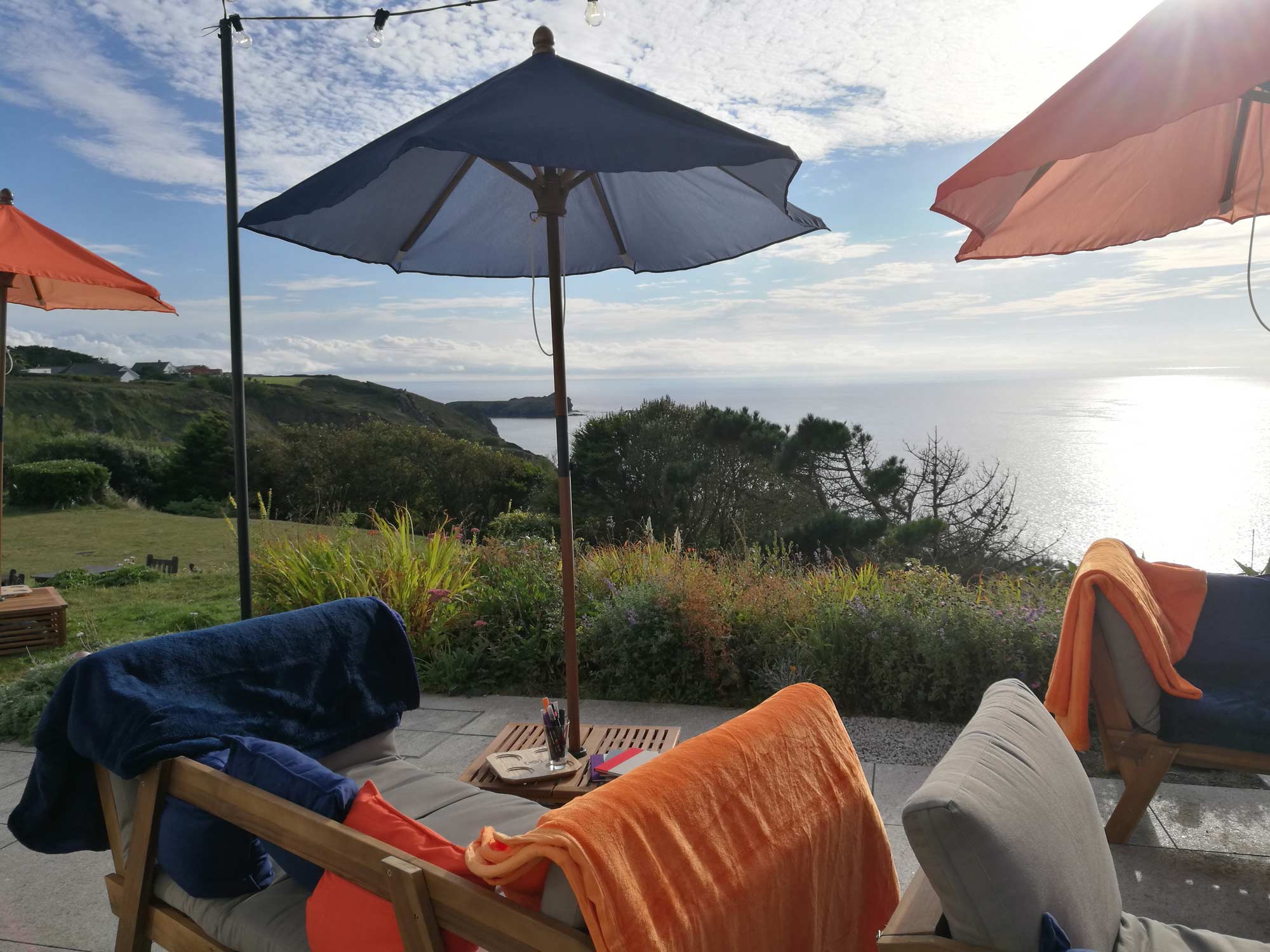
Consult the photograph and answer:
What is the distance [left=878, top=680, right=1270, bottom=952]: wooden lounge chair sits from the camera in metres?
1.25

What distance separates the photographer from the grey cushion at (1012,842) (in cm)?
125

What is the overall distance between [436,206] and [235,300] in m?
1.36

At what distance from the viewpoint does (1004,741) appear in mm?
1568

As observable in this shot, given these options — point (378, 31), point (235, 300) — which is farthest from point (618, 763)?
point (378, 31)

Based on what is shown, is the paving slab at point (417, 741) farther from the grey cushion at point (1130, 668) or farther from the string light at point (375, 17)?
the string light at point (375, 17)

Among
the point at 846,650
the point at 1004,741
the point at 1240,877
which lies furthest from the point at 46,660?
the point at 1240,877

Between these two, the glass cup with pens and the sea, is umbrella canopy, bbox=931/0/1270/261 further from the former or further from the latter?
the sea

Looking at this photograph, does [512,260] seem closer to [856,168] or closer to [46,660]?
[46,660]

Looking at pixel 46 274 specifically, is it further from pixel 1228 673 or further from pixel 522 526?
pixel 1228 673

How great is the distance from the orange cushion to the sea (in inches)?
165

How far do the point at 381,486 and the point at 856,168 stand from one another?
1034 centimetres

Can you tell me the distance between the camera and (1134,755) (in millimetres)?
2826

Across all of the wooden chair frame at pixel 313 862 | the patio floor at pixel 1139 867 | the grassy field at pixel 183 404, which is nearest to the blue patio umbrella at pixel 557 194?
the wooden chair frame at pixel 313 862

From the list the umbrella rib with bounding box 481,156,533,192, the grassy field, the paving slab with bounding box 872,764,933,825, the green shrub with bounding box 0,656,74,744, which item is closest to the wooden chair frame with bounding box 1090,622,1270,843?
the paving slab with bounding box 872,764,933,825
